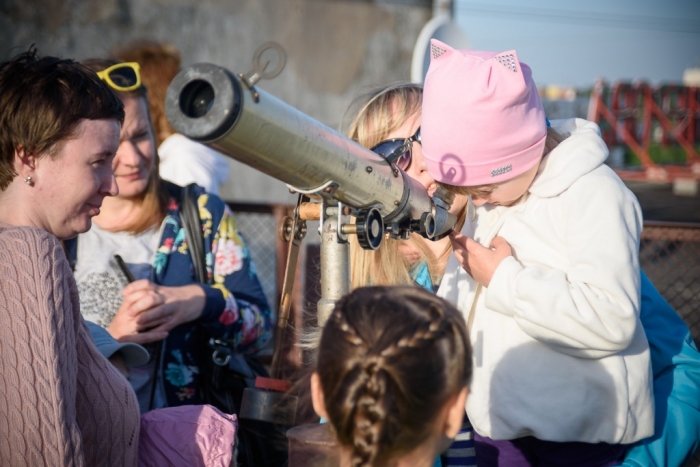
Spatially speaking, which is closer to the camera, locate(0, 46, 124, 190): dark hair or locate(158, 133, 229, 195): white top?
locate(0, 46, 124, 190): dark hair

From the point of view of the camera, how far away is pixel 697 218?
12.5 meters

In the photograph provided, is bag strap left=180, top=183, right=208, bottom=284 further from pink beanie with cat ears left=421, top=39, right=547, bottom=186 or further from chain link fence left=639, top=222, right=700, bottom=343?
chain link fence left=639, top=222, right=700, bottom=343

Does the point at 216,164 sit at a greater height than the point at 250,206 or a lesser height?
greater

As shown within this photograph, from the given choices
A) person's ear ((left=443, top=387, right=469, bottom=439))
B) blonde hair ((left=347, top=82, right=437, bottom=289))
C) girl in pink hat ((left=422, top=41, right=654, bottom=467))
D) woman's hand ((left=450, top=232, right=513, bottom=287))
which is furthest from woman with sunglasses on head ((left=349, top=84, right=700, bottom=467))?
person's ear ((left=443, top=387, right=469, bottom=439))

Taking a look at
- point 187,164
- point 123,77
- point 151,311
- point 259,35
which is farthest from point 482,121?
point 259,35

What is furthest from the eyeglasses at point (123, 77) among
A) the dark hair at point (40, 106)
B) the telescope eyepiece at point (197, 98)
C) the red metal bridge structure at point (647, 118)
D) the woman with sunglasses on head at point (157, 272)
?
the red metal bridge structure at point (647, 118)

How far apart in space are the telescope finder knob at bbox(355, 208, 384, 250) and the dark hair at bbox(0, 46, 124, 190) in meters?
1.00

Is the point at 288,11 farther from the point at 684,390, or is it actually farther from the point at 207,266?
the point at 684,390

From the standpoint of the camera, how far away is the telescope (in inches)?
49.8

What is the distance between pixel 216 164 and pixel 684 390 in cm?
287

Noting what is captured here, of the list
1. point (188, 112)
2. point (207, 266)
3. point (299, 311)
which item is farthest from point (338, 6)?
point (188, 112)

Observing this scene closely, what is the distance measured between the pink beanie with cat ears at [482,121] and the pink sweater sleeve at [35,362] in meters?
1.02

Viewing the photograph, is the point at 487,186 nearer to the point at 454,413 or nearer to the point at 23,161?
the point at 454,413

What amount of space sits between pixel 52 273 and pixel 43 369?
0.22 metres
